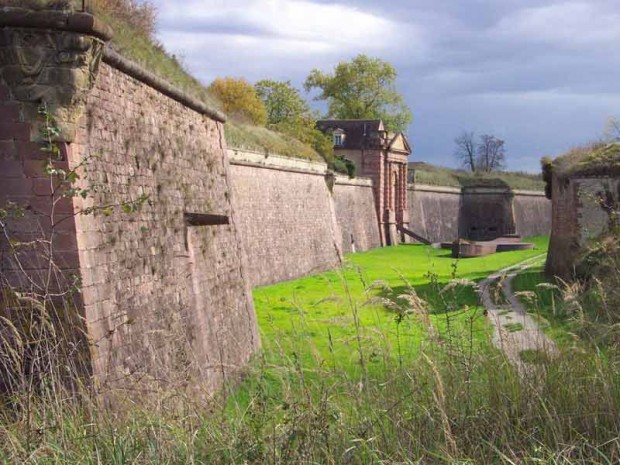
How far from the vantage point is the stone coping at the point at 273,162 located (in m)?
22.8

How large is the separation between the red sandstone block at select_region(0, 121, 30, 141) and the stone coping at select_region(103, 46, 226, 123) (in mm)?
1479

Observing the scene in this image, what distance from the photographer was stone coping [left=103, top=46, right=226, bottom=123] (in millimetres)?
8066

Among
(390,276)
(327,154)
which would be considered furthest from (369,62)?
(390,276)

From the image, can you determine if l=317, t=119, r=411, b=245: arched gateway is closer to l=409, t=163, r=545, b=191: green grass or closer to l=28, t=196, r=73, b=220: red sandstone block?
l=409, t=163, r=545, b=191: green grass

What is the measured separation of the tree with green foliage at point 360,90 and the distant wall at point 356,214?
74.4ft

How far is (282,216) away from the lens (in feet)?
87.0

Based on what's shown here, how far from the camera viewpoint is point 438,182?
55438mm

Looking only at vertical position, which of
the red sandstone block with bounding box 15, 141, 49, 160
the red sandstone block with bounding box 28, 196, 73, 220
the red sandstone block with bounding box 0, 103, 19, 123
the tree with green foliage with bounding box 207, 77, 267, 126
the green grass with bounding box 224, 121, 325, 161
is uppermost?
the tree with green foliage with bounding box 207, 77, 267, 126

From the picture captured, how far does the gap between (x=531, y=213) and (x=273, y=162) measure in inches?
1513

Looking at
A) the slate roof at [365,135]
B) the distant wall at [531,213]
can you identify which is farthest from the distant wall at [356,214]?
the distant wall at [531,213]

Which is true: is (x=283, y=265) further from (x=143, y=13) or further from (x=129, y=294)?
(x=129, y=294)

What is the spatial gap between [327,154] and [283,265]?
17.2m

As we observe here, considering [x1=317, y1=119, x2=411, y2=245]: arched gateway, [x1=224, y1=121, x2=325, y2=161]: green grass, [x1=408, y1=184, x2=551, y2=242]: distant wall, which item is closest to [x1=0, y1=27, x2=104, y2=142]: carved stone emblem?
[x1=224, y1=121, x2=325, y2=161]: green grass

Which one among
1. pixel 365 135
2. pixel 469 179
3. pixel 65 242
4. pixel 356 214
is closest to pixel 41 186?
pixel 65 242
